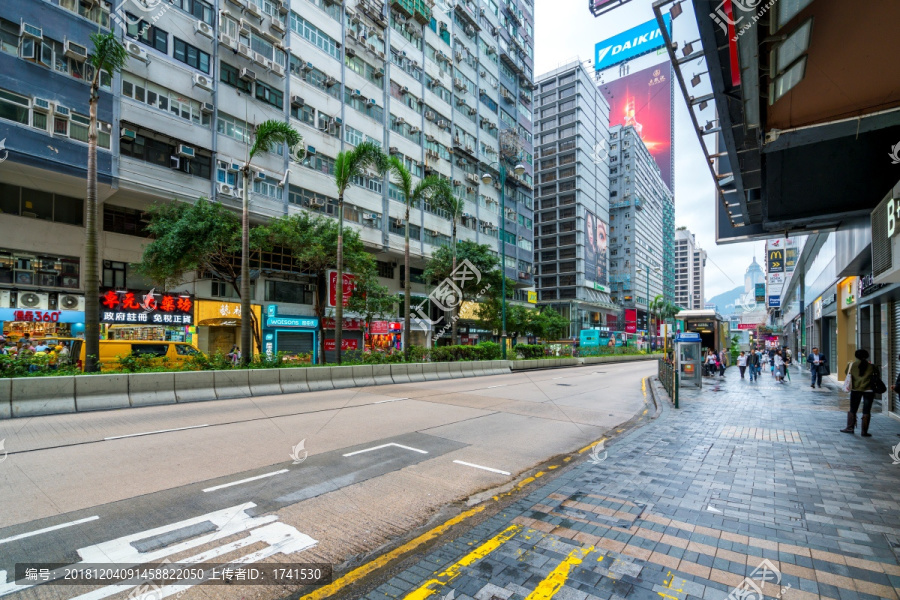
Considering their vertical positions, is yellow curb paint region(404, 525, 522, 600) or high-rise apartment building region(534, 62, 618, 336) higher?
high-rise apartment building region(534, 62, 618, 336)

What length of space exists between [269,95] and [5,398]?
79.9 ft

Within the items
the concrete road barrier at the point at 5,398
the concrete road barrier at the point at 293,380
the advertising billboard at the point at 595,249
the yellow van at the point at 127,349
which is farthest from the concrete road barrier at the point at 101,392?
the advertising billboard at the point at 595,249

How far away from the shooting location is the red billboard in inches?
4296

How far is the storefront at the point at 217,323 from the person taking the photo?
2670cm

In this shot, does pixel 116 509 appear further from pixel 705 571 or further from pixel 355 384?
pixel 355 384

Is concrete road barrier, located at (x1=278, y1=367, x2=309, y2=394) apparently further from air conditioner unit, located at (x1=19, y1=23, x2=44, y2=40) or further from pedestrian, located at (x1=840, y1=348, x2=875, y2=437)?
air conditioner unit, located at (x1=19, y1=23, x2=44, y2=40)

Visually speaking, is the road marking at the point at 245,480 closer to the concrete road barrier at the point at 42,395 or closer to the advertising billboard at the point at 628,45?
the concrete road barrier at the point at 42,395

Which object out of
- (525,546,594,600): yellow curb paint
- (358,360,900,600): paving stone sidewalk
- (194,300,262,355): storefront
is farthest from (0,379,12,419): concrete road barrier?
(194,300,262,355): storefront

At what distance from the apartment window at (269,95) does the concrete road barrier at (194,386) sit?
21.5m

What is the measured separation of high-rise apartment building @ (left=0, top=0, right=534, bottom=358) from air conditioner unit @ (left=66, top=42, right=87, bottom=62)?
0.24 feet

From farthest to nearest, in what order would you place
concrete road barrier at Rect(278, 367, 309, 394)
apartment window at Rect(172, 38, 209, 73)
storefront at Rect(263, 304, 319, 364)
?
storefront at Rect(263, 304, 319, 364) → apartment window at Rect(172, 38, 209, 73) → concrete road barrier at Rect(278, 367, 309, 394)

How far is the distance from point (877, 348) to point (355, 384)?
55.8ft

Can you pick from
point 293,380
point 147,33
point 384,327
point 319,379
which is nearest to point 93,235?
point 293,380

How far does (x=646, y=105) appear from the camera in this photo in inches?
4400
